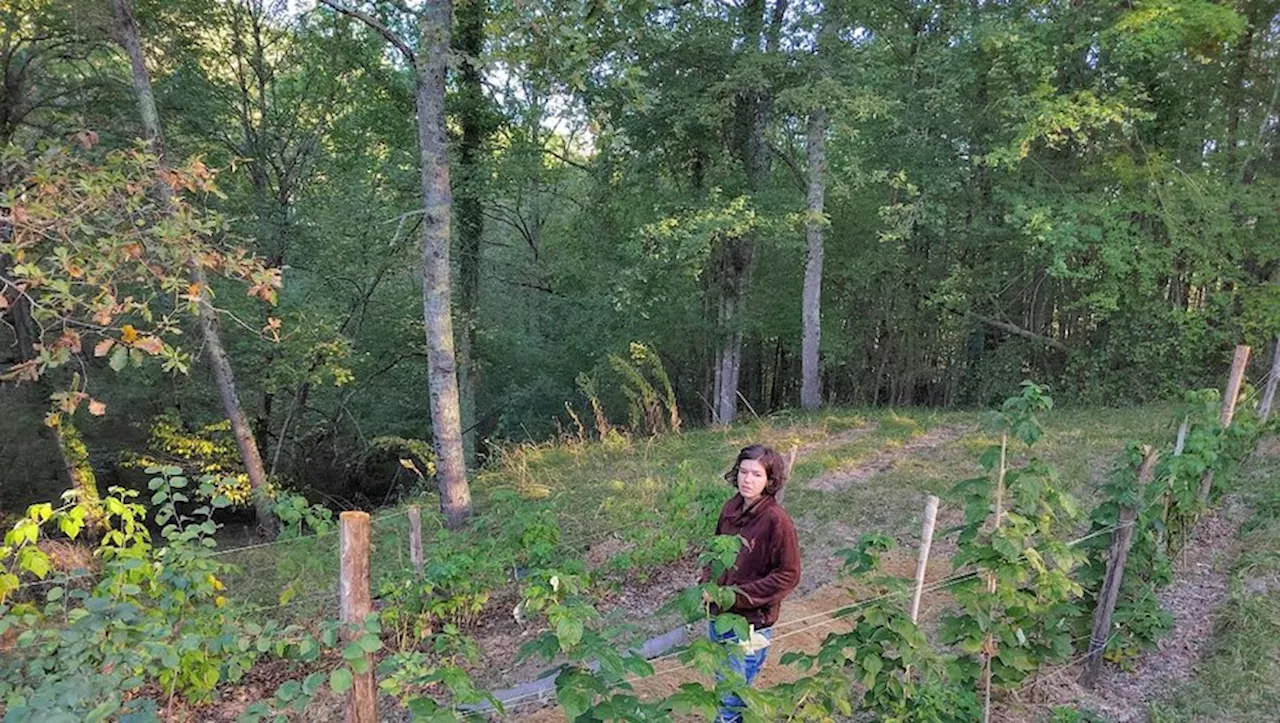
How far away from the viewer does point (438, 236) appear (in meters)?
5.88

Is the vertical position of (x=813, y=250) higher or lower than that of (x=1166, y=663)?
higher

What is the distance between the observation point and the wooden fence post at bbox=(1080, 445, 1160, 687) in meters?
3.47

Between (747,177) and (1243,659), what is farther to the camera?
(747,177)

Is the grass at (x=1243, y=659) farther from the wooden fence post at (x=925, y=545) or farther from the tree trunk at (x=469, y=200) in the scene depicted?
the tree trunk at (x=469, y=200)

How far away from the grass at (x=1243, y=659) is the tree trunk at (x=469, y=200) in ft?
30.3

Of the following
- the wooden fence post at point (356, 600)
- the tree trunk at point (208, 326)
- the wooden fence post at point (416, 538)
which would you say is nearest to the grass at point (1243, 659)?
the wooden fence post at point (356, 600)

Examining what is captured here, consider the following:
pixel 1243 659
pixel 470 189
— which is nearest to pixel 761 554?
pixel 1243 659

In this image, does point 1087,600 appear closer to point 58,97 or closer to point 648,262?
point 648,262

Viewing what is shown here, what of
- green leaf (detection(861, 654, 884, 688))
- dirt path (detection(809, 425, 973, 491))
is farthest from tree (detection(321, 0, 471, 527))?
green leaf (detection(861, 654, 884, 688))

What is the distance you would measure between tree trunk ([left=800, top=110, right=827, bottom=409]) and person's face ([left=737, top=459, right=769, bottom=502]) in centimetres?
745

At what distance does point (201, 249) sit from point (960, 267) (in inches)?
463

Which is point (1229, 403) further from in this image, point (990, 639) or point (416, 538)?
point (416, 538)

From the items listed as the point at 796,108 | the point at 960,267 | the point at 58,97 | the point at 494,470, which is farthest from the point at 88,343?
the point at 960,267

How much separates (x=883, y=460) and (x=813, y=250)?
3752 mm
